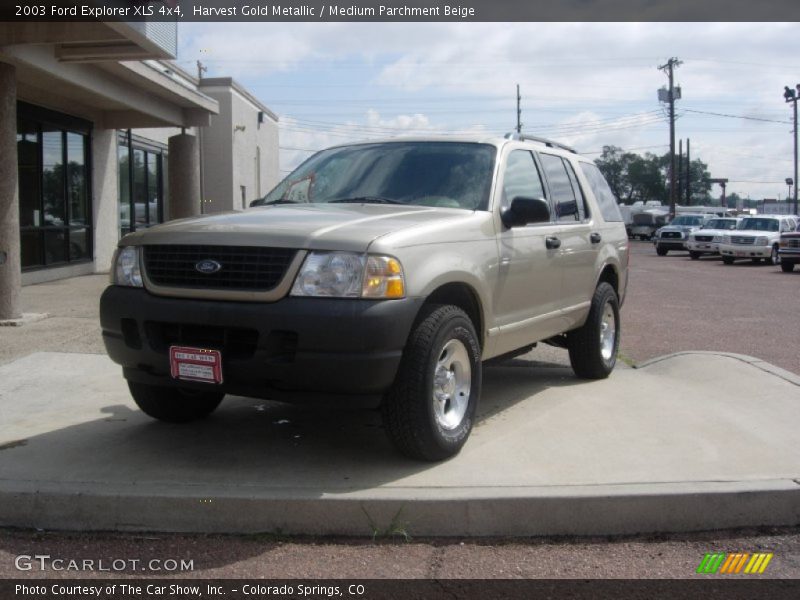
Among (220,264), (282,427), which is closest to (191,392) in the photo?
(282,427)

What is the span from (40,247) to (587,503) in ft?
42.2

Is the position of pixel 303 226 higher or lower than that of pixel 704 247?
higher

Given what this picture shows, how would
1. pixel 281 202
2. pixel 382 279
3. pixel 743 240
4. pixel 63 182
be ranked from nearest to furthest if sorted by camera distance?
1. pixel 382 279
2. pixel 281 202
3. pixel 63 182
4. pixel 743 240

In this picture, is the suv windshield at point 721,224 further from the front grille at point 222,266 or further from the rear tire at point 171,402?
the front grille at point 222,266

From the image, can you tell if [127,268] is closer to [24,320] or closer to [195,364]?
[195,364]

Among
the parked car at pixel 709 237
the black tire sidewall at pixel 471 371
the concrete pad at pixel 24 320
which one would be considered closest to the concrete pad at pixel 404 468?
the black tire sidewall at pixel 471 371

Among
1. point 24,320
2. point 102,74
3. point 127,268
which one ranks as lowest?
point 24,320

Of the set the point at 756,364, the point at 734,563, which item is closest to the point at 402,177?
the point at 734,563

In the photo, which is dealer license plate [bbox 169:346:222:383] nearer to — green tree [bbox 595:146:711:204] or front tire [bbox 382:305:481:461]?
front tire [bbox 382:305:481:461]

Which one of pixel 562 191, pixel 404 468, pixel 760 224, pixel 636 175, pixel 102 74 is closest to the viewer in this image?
pixel 404 468

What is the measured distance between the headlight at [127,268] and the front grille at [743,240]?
27.6 meters

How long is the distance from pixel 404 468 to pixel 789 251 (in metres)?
23.3

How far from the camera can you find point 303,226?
427cm

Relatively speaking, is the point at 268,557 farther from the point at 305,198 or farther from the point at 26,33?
the point at 26,33
